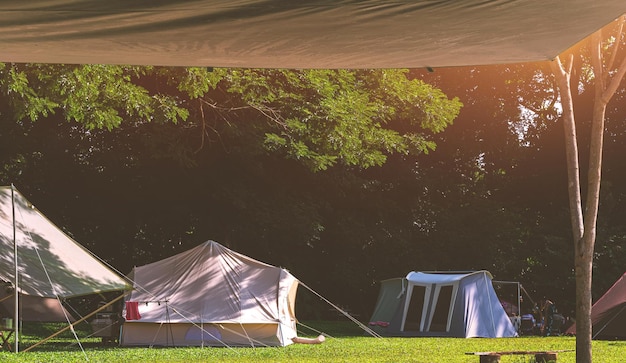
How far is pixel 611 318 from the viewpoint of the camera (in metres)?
18.9

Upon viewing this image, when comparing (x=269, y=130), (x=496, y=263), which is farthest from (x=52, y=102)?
(x=496, y=263)

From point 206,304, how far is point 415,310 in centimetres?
698

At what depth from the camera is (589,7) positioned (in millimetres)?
2873

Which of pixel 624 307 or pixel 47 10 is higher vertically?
pixel 47 10

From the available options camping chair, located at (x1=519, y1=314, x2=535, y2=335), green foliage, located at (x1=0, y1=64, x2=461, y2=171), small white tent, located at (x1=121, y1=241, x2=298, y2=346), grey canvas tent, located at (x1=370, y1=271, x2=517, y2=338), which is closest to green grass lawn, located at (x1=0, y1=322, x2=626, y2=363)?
small white tent, located at (x1=121, y1=241, x2=298, y2=346)

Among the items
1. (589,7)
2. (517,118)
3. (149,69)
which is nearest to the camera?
(589,7)

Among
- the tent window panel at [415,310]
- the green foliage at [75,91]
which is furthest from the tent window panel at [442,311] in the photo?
the green foliage at [75,91]

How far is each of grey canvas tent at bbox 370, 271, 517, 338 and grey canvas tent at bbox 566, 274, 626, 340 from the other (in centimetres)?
233

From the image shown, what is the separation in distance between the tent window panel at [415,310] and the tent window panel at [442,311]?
320 mm

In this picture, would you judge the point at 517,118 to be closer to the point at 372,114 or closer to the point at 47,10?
the point at 372,114

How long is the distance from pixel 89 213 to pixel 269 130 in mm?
6367

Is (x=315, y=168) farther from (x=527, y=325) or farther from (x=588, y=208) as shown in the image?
(x=588, y=208)

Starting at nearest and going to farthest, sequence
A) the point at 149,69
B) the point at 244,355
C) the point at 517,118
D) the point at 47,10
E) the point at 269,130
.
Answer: the point at 47,10, the point at 244,355, the point at 149,69, the point at 269,130, the point at 517,118

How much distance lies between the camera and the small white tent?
15.3 meters
